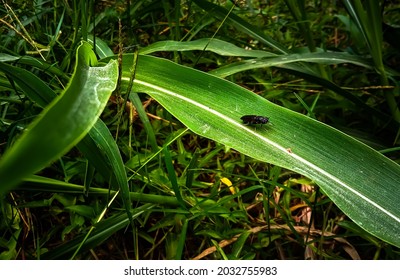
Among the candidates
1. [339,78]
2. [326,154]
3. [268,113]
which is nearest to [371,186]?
[326,154]

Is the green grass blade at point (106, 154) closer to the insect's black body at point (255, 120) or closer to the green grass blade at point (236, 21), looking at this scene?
the insect's black body at point (255, 120)

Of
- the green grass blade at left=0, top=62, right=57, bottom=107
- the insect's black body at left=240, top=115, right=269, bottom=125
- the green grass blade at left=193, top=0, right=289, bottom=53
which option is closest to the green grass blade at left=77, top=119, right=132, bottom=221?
the green grass blade at left=0, top=62, right=57, bottom=107

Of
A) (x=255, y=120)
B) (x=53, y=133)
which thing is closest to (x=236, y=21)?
(x=255, y=120)

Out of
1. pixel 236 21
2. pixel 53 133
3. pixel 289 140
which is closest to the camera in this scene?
pixel 53 133

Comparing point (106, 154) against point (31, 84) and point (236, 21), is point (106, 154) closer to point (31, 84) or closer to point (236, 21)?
point (31, 84)

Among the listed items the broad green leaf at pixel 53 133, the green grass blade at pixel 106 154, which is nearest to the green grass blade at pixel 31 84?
the green grass blade at pixel 106 154

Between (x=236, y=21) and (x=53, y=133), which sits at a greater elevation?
(x=53, y=133)
